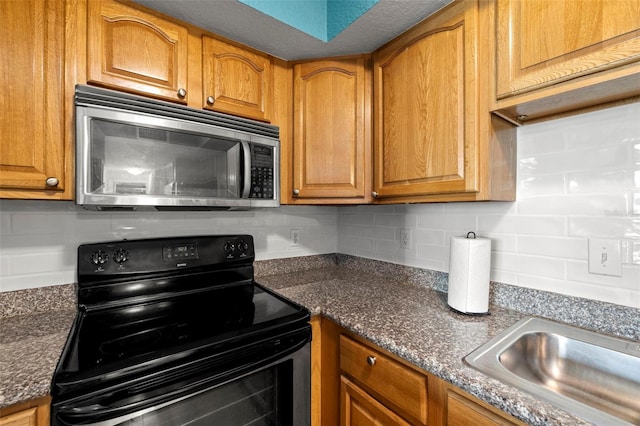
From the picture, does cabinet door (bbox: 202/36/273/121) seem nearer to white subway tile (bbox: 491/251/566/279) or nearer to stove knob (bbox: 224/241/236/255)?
stove knob (bbox: 224/241/236/255)

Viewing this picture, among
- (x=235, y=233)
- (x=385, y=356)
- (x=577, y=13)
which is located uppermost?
(x=577, y=13)

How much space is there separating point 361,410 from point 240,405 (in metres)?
0.45

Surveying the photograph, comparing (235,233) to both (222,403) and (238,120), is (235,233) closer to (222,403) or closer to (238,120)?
(238,120)

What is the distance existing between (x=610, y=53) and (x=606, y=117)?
0.32m

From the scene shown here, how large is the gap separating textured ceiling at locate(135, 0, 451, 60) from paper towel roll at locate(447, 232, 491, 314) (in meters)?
0.94

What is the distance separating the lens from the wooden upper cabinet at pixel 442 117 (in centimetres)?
106

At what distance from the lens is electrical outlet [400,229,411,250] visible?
168cm

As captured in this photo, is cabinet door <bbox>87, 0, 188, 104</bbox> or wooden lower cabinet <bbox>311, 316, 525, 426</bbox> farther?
cabinet door <bbox>87, 0, 188, 104</bbox>

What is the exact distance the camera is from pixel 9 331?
1037 millimetres

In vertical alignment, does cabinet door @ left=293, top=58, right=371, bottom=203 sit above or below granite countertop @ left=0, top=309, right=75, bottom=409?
above

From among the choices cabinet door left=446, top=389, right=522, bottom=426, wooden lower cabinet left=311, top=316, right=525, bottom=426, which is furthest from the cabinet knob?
cabinet door left=446, top=389, right=522, bottom=426

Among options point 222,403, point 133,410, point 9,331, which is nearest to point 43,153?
point 9,331

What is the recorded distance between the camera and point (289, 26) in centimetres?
127

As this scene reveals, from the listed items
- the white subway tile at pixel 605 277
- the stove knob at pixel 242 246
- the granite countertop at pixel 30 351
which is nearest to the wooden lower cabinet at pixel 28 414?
the granite countertop at pixel 30 351
